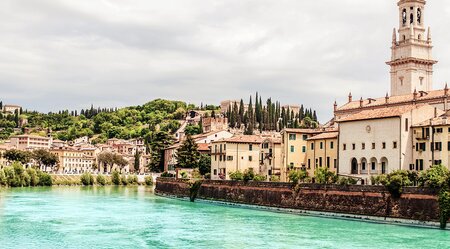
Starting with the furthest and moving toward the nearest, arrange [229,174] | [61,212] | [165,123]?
[165,123]
[229,174]
[61,212]

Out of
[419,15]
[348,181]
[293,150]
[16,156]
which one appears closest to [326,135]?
[293,150]

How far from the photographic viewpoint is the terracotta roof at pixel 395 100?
56.1m

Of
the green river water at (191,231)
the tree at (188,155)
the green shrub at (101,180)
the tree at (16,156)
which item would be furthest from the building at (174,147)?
the green river water at (191,231)

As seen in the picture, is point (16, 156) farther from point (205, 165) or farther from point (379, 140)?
point (379, 140)

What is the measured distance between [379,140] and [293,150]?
11.4m

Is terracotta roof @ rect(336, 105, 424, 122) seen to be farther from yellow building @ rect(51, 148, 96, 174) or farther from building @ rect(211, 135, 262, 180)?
yellow building @ rect(51, 148, 96, 174)

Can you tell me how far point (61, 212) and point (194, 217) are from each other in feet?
31.8

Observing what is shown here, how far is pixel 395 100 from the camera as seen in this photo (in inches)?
2347

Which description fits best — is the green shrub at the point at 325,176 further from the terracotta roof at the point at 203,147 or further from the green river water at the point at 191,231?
Result: the terracotta roof at the point at 203,147

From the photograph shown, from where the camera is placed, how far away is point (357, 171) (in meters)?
47.4

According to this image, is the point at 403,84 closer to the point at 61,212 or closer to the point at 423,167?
the point at 423,167

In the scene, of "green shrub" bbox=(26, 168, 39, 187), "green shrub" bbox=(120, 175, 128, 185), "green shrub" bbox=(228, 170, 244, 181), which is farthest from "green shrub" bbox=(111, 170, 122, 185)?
"green shrub" bbox=(228, 170, 244, 181)

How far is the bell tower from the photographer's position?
234 feet

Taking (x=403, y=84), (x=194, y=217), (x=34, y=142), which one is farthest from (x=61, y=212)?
(x=34, y=142)
